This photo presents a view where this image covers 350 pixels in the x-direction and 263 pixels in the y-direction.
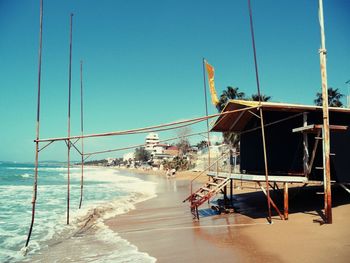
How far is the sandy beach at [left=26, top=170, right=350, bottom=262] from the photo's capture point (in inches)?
296

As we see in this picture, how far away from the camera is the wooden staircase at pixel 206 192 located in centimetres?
1244

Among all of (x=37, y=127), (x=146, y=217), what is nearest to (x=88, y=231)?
(x=146, y=217)

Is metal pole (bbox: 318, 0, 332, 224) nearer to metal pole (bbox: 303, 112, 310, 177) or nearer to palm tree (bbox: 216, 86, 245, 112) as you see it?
metal pole (bbox: 303, 112, 310, 177)

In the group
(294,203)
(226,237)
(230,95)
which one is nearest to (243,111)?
(294,203)

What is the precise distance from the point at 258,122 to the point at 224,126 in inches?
72.5

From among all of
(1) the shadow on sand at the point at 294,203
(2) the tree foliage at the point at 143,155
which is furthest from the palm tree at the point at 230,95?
(2) the tree foliage at the point at 143,155

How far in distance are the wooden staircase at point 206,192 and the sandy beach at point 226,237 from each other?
0.69 metres

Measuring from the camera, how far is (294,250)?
7.54 meters

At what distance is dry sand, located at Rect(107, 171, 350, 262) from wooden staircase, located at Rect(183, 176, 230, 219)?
67 cm

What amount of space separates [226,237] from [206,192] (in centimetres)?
427

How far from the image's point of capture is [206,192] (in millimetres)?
13617

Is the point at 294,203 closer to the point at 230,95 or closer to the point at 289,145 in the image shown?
the point at 289,145

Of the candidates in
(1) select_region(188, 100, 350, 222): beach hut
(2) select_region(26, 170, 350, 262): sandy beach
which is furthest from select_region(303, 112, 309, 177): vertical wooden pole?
(2) select_region(26, 170, 350, 262): sandy beach

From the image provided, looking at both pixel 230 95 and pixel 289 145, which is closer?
pixel 289 145
